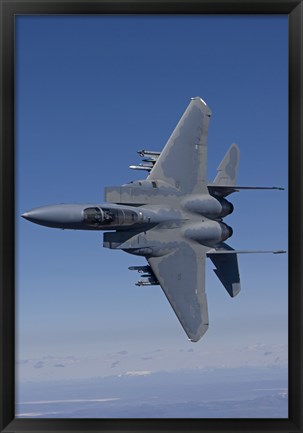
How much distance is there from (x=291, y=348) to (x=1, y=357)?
2056mm

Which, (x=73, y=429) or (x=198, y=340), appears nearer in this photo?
(x=73, y=429)

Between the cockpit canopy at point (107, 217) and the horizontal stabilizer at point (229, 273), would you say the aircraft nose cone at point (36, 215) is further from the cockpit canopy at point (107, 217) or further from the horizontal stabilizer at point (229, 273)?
the horizontal stabilizer at point (229, 273)

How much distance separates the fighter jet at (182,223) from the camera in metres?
7.46

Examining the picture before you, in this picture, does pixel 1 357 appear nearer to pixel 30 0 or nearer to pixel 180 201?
pixel 30 0

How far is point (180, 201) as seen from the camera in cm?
775

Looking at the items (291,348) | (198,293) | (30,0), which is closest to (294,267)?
(291,348)

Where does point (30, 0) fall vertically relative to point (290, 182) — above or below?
above

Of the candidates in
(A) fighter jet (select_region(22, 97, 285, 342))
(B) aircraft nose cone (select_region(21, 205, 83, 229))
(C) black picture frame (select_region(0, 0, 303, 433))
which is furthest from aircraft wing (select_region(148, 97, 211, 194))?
(C) black picture frame (select_region(0, 0, 303, 433))

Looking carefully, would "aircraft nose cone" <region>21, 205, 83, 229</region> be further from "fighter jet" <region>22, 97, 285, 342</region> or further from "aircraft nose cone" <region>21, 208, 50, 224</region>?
"fighter jet" <region>22, 97, 285, 342</region>

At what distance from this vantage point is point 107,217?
6.90 meters

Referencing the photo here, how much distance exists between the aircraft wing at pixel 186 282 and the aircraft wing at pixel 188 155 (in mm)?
745

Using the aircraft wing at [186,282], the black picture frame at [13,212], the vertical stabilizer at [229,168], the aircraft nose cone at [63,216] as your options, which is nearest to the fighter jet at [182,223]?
the aircraft wing at [186,282]

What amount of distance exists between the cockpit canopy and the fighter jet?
34mm

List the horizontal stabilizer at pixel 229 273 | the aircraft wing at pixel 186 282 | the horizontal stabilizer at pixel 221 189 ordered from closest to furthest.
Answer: the aircraft wing at pixel 186 282
the horizontal stabilizer at pixel 221 189
the horizontal stabilizer at pixel 229 273
